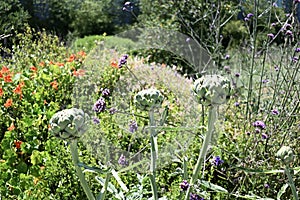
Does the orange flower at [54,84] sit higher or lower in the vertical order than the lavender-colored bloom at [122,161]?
lower

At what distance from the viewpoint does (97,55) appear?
3719 millimetres

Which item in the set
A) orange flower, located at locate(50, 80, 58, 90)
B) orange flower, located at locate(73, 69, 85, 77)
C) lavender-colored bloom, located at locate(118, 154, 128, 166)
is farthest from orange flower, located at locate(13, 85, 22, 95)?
lavender-colored bloom, located at locate(118, 154, 128, 166)

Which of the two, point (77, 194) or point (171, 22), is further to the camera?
point (171, 22)

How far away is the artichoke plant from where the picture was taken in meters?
0.68

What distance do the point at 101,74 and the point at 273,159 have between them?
1.51 m

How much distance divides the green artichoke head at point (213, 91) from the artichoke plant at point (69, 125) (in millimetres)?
169

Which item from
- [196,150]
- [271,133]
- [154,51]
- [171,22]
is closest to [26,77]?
[196,150]

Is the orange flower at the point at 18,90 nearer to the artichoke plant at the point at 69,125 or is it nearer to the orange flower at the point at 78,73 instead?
the orange flower at the point at 78,73

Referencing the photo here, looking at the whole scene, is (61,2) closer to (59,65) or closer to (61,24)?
(61,24)

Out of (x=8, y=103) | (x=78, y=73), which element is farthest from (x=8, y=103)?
(x=78, y=73)

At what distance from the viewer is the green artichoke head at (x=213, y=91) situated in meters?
0.67

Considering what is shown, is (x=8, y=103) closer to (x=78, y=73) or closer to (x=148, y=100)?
(x=78, y=73)

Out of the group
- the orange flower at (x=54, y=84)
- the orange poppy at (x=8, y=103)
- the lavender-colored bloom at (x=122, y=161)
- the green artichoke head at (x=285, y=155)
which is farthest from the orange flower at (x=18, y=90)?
the green artichoke head at (x=285, y=155)

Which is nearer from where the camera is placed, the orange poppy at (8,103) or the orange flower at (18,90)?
the orange poppy at (8,103)
